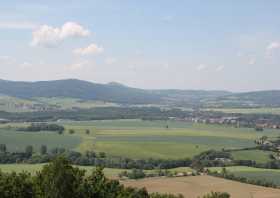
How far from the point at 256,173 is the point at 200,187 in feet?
60.0

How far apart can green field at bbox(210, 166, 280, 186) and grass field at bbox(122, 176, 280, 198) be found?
6805mm

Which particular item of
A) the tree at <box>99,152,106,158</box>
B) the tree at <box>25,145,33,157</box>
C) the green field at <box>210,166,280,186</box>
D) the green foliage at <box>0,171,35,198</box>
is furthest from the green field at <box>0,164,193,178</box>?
the green foliage at <box>0,171,35,198</box>

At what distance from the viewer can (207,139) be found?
129 m

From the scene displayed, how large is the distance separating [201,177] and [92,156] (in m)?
27.3

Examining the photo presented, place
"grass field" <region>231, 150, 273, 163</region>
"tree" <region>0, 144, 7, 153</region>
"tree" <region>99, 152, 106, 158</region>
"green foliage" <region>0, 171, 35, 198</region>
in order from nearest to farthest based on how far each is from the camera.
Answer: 1. "green foliage" <region>0, 171, 35, 198</region>
2. "tree" <region>99, 152, 106, 158</region>
3. "grass field" <region>231, 150, 273, 163</region>
4. "tree" <region>0, 144, 7, 153</region>

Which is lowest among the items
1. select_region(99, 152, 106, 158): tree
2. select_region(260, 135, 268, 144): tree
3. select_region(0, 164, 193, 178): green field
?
select_region(0, 164, 193, 178): green field

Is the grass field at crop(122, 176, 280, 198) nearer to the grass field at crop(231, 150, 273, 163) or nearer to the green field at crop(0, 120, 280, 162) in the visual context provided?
the grass field at crop(231, 150, 273, 163)

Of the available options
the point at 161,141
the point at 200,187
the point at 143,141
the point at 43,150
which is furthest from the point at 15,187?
the point at 161,141

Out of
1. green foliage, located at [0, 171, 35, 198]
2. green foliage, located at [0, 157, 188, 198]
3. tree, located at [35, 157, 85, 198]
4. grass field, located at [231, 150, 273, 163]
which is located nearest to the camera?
tree, located at [35, 157, 85, 198]

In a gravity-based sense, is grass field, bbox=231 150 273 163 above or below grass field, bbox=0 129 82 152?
below

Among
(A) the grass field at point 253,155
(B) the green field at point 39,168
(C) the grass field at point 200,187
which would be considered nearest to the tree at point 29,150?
(B) the green field at point 39,168

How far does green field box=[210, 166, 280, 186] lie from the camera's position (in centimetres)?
7450

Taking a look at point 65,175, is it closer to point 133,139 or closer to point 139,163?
point 139,163

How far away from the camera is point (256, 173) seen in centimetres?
8006
